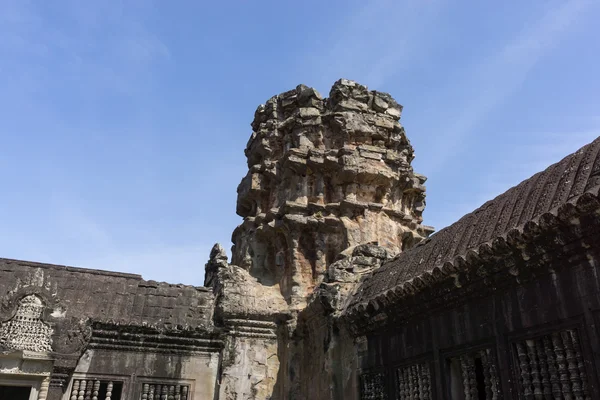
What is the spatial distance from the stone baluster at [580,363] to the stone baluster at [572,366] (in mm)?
33

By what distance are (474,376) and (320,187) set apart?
8.55 meters

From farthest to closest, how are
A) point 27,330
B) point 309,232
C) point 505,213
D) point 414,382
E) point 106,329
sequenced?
1. point 309,232
2. point 106,329
3. point 27,330
4. point 414,382
5. point 505,213

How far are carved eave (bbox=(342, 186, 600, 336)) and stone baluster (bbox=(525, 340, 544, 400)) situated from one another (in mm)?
760

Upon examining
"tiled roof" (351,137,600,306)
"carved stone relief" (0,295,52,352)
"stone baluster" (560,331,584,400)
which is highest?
"tiled roof" (351,137,600,306)

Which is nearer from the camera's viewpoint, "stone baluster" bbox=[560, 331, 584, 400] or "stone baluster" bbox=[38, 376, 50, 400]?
"stone baluster" bbox=[560, 331, 584, 400]

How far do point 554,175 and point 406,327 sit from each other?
3481mm

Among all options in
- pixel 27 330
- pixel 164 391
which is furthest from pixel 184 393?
pixel 27 330

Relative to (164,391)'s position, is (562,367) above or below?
below

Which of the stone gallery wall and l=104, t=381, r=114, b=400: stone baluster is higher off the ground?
the stone gallery wall

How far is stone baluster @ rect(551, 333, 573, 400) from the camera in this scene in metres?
5.87

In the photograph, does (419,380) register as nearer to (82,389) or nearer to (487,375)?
(487,375)

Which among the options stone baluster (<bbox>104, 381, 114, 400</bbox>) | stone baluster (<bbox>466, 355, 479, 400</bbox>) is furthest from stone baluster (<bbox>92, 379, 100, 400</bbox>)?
stone baluster (<bbox>466, 355, 479, 400</bbox>)

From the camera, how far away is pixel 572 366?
5.86 m

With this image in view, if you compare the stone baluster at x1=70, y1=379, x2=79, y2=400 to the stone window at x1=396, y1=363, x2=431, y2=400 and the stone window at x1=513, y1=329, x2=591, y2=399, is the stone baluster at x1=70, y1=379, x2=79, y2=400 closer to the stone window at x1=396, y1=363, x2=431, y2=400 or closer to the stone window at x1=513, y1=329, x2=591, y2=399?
the stone window at x1=396, y1=363, x2=431, y2=400
